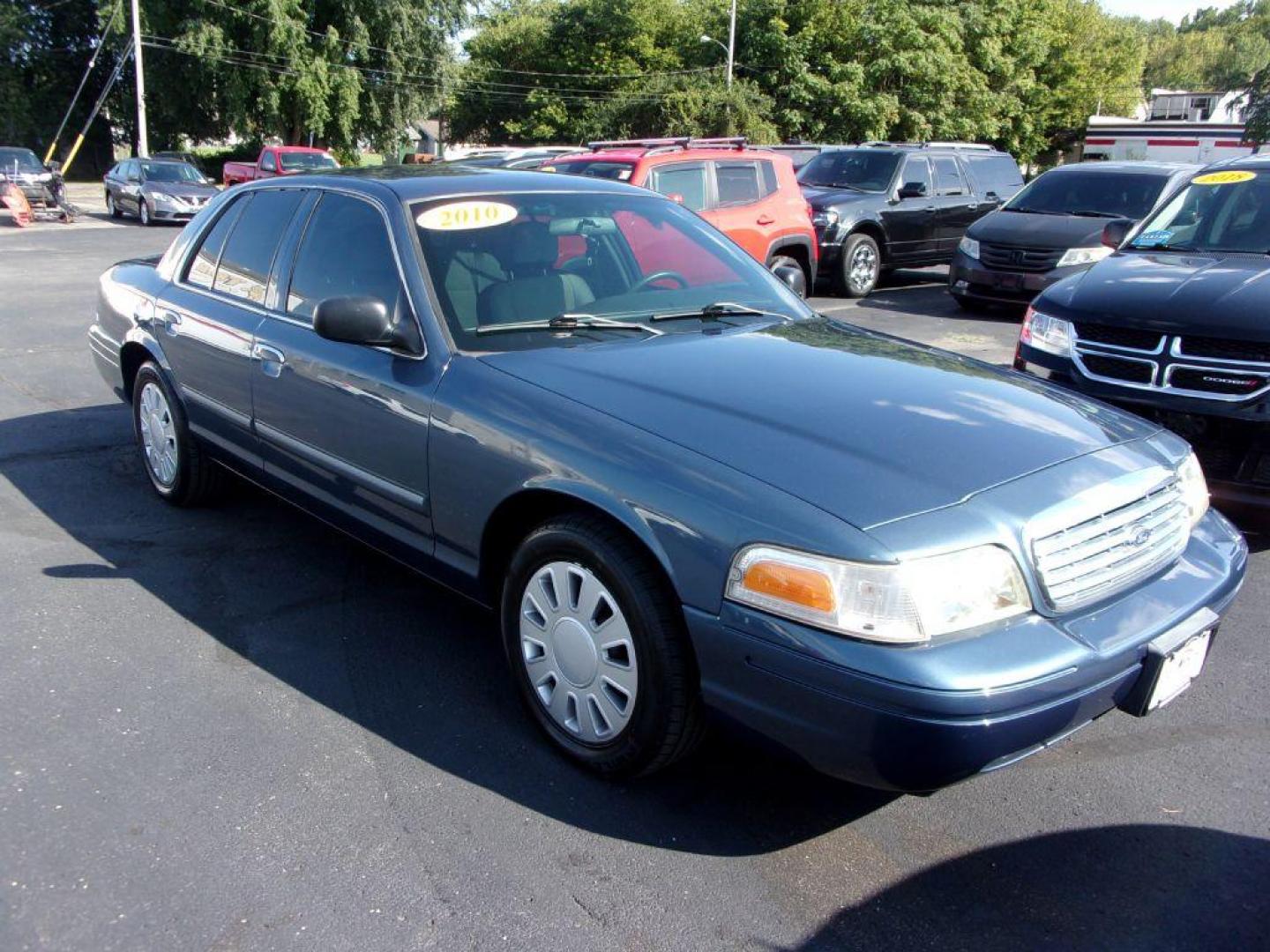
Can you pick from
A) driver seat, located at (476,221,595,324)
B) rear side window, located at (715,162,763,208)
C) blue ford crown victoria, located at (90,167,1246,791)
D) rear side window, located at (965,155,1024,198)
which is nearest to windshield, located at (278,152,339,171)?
rear side window, located at (965,155,1024,198)

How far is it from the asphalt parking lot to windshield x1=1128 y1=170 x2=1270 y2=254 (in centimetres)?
259

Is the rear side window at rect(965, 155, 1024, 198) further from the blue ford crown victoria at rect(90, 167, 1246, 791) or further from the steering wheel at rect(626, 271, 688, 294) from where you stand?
the steering wheel at rect(626, 271, 688, 294)

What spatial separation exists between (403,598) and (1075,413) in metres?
2.59

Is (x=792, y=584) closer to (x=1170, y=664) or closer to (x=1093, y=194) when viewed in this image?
(x=1170, y=664)

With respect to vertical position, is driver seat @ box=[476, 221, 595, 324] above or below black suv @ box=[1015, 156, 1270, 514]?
above

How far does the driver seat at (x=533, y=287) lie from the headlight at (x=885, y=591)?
1.45m

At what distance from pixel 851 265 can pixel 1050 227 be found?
2437 millimetres

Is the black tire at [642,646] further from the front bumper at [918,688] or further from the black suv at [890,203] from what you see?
the black suv at [890,203]

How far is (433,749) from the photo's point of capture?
3242 millimetres

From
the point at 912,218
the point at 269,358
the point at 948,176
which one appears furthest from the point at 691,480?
the point at 948,176

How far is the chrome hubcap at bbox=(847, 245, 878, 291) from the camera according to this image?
12820mm

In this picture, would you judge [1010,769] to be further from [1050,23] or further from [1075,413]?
[1050,23]

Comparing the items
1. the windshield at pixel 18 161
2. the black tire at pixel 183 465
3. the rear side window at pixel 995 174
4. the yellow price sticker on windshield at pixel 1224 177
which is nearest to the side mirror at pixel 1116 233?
the yellow price sticker on windshield at pixel 1224 177

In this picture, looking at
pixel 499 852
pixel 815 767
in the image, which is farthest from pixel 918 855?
pixel 499 852
